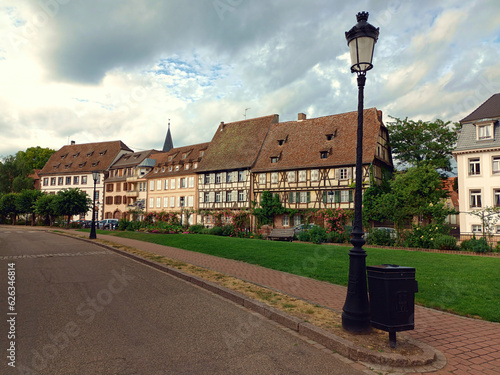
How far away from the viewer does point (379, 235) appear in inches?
792

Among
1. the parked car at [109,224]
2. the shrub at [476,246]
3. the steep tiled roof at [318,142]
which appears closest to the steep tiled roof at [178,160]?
the parked car at [109,224]

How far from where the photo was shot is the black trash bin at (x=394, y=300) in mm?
4746

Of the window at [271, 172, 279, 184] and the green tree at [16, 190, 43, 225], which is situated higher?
the window at [271, 172, 279, 184]

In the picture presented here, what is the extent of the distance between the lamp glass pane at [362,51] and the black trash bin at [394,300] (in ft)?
10.8

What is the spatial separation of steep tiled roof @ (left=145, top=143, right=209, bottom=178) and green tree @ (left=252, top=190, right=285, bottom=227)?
13230 mm

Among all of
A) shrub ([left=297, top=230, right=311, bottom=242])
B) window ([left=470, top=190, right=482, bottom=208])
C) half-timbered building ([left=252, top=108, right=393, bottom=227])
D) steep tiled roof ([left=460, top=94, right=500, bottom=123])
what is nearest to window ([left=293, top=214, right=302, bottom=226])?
half-timbered building ([left=252, top=108, right=393, bottom=227])

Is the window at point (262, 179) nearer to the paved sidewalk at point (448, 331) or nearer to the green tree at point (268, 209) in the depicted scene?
the green tree at point (268, 209)

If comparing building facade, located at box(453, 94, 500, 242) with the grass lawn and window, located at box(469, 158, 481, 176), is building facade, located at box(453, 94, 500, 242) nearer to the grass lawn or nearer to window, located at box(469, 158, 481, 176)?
window, located at box(469, 158, 481, 176)

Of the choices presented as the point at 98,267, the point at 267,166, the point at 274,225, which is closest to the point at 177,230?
the point at 274,225

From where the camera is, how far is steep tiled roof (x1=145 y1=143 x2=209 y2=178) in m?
49.8

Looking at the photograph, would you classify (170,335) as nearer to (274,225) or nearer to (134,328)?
(134,328)

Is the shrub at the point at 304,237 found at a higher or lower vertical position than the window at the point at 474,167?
lower

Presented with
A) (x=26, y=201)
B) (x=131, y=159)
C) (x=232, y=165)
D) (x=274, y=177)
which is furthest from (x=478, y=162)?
(x=26, y=201)

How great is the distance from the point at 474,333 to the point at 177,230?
985 inches
